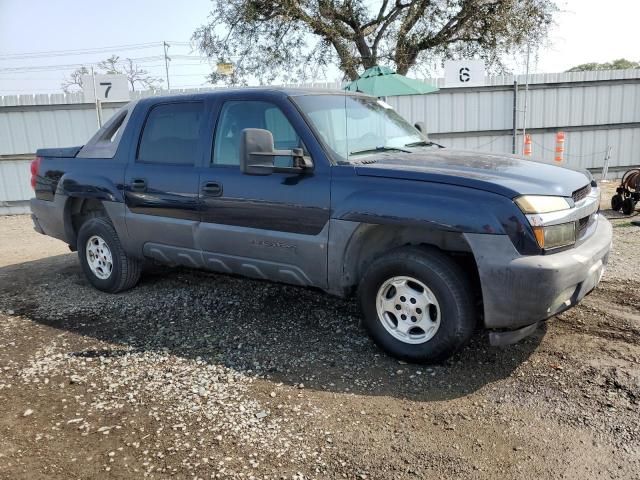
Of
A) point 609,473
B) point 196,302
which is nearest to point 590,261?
point 609,473

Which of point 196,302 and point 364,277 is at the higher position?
point 364,277

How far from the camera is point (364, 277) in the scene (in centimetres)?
377

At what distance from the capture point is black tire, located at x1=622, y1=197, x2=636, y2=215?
866 cm

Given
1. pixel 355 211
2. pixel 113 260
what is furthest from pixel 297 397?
pixel 113 260

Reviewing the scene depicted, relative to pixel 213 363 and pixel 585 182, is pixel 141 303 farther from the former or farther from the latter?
pixel 585 182

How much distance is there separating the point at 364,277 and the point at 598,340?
1.79 m

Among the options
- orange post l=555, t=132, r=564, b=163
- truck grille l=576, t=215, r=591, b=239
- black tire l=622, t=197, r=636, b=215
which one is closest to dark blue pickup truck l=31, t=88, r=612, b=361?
truck grille l=576, t=215, r=591, b=239

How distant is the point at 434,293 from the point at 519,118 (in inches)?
432

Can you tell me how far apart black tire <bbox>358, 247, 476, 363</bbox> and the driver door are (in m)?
0.42

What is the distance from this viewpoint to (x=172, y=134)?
15.9ft

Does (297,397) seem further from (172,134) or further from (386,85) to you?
(386,85)

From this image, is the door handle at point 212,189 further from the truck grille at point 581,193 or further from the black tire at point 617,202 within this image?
the black tire at point 617,202

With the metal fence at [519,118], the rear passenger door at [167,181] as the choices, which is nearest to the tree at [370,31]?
the metal fence at [519,118]

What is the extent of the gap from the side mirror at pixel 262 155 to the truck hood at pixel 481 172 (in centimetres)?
43
